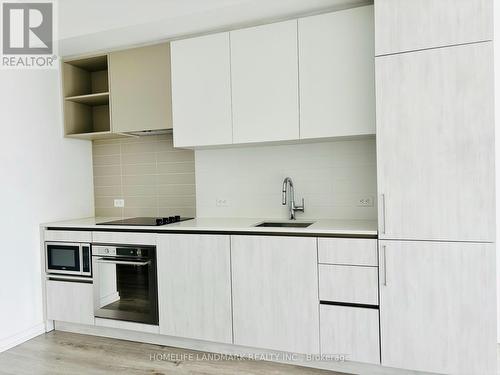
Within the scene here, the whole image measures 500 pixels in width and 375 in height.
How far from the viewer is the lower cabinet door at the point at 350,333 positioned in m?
2.21

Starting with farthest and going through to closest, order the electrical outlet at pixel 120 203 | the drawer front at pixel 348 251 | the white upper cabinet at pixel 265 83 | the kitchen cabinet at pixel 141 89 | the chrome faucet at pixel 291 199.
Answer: the electrical outlet at pixel 120 203 → the kitchen cabinet at pixel 141 89 → the chrome faucet at pixel 291 199 → the white upper cabinet at pixel 265 83 → the drawer front at pixel 348 251

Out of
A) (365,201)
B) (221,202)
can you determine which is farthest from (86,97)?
(365,201)

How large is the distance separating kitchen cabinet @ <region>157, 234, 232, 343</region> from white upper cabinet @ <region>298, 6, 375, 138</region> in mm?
1080

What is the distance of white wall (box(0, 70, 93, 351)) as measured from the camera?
9.16ft

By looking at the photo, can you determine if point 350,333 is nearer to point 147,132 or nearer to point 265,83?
point 265,83

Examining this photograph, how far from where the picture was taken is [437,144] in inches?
81.4

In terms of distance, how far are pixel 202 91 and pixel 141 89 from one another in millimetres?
602

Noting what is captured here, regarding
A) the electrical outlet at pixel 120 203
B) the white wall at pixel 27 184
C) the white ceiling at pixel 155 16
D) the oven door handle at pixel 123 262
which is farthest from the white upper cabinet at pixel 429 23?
the white wall at pixel 27 184

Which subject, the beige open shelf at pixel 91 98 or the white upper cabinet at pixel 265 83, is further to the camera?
the beige open shelf at pixel 91 98

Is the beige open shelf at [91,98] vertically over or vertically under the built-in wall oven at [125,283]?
over

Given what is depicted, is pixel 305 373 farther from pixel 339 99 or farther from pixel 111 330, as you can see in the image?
pixel 339 99

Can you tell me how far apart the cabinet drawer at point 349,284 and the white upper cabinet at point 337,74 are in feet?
2.99

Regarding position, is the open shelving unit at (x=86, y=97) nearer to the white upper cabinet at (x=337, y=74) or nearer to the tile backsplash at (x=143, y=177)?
the tile backsplash at (x=143, y=177)

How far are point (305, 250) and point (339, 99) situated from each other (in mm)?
1052
